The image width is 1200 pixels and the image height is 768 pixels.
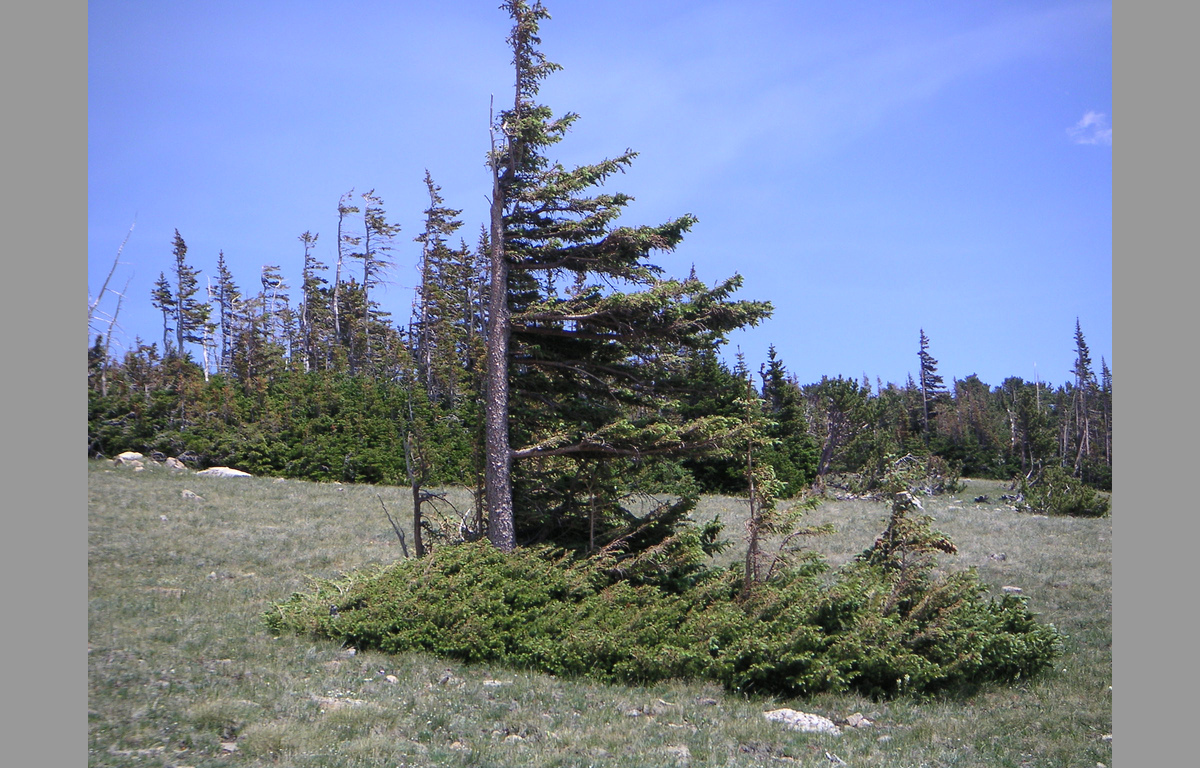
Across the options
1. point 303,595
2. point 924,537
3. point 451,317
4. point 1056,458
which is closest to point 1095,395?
point 1056,458

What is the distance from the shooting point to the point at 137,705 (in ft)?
26.3

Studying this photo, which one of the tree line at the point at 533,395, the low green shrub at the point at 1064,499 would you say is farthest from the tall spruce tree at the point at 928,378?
the low green shrub at the point at 1064,499

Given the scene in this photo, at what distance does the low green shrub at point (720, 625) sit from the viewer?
10.9 meters

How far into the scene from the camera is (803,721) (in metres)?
9.40

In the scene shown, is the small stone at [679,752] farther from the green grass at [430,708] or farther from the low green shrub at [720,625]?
the low green shrub at [720,625]

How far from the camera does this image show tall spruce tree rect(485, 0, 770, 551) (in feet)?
49.1

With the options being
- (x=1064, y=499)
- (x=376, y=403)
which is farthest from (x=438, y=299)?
(x=1064, y=499)

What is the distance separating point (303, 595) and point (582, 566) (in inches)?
187

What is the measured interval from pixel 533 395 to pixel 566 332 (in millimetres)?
1667

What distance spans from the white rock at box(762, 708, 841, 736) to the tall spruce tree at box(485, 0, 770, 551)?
18.7 feet

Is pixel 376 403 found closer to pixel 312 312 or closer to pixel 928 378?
pixel 312 312

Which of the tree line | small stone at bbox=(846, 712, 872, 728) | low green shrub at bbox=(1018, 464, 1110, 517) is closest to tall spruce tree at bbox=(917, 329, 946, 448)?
the tree line

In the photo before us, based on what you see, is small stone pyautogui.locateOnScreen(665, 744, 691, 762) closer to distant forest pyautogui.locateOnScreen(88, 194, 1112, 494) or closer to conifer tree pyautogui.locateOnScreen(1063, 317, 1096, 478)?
distant forest pyautogui.locateOnScreen(88, 194, 1112, 494)

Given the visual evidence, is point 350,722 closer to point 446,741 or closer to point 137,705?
point 446,741
